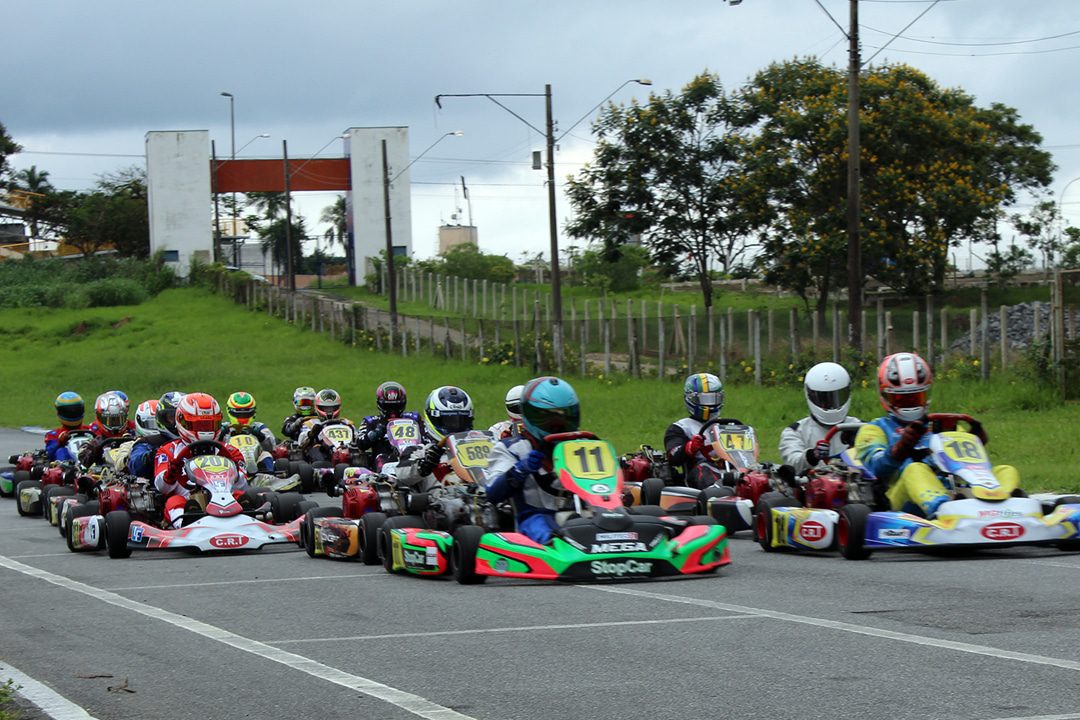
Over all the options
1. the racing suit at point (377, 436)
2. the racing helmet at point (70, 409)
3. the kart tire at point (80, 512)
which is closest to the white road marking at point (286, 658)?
the kart tire at point (80, 512)

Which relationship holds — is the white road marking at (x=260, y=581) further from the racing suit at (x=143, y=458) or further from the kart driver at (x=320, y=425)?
the kart driver at (x=320, y=425)

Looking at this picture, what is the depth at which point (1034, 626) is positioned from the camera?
746 cm

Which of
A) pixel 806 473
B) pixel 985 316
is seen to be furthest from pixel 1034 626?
pixel 985 316

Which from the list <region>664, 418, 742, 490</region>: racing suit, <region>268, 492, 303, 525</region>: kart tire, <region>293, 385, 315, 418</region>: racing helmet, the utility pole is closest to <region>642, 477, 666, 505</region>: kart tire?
<region>664, 418, 742, 490</region>: racing suit

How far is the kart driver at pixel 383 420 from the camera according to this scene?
60.6 feet

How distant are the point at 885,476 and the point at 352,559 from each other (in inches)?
167

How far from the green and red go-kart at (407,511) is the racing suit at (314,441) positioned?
7272 millimetres

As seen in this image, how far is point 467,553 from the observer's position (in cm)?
1006

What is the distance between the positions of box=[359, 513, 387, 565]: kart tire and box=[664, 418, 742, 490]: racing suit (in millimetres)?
3888

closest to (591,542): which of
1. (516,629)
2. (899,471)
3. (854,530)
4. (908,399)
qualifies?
(516,629)

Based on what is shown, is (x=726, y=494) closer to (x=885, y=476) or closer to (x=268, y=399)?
(x=885, y=476)

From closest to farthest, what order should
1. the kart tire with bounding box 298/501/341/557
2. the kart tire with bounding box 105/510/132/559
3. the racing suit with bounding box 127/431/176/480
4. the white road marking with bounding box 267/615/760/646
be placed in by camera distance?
the white road marking with bounding box 267/615/760/646, the kart tire with bounding box 298/501/341/557, the kart tire with bounding box 105/510/132/559, the racing suit with bounding box 127/431/176/480

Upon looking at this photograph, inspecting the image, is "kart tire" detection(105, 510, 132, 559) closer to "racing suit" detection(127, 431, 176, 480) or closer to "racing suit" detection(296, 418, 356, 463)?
"racing suit" detection(127, 431, 176, 480)

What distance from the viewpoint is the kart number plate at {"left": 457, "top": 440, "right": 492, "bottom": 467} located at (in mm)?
12337
